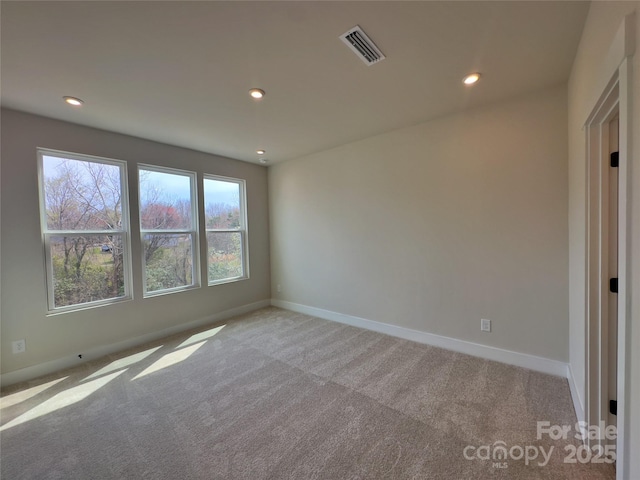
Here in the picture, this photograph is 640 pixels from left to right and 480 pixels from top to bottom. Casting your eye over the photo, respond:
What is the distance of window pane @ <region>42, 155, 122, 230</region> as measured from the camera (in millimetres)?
2838

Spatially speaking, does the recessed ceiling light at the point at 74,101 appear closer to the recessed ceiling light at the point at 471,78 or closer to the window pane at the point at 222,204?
the window pane at the point at 222,204

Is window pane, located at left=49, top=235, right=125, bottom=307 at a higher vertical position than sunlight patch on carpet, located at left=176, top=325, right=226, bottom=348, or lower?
higher

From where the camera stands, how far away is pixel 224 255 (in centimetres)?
447

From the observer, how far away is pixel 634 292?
98 centimetres

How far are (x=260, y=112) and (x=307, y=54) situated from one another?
102cm

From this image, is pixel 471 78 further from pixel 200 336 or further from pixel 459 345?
pixel 200 336

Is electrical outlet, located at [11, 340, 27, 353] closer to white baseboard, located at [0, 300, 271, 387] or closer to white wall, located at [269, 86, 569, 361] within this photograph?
white baseboard, located at [0, 300, 271, 387]

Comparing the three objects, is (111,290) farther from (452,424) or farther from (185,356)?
(452,424)

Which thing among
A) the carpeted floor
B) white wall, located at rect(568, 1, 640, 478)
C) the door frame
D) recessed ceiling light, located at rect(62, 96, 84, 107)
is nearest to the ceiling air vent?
white wall, located at rect(568, 1, 640, 478)

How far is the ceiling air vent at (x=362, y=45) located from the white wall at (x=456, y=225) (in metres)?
1.44

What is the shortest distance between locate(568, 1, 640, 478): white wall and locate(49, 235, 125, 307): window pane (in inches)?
174

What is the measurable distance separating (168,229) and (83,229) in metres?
0.92

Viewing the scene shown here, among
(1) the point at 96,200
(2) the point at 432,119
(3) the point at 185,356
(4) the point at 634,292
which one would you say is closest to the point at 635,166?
(4) the point at 634,292

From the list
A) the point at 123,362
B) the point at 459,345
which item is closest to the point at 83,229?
the point at 123,362
